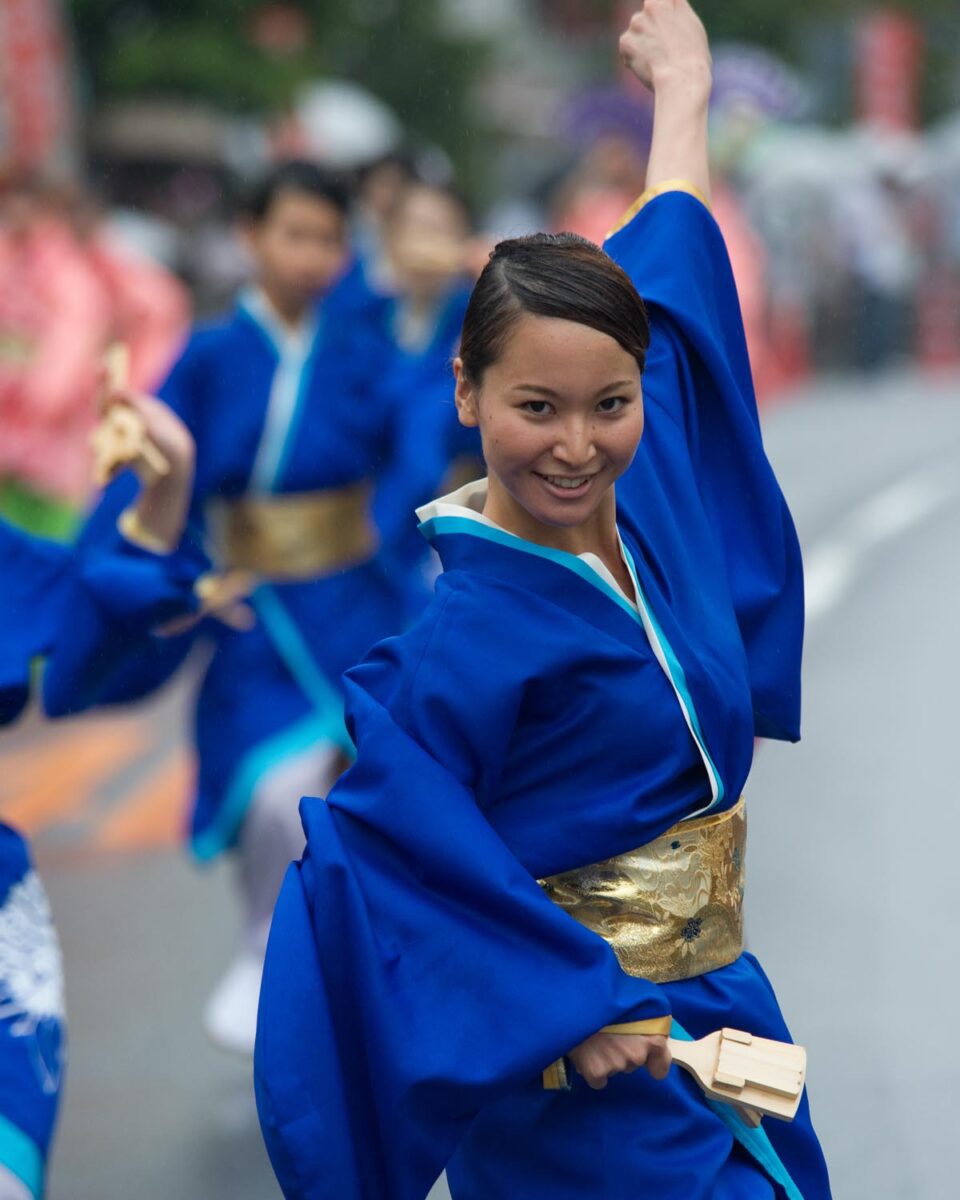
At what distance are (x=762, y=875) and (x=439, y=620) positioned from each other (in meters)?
3.35

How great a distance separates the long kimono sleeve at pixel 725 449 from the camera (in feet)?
8.23

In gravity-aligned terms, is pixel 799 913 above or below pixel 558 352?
below

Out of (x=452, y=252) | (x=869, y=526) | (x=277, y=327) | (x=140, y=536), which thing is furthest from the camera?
(x=869, y=526)

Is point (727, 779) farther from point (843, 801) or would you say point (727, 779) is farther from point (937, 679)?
point (937, 679)

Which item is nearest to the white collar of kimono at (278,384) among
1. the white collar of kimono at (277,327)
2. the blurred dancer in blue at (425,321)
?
the white collar of kimono at (277,327)

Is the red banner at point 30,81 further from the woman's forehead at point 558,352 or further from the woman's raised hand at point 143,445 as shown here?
the woman's forehead at point 558,352

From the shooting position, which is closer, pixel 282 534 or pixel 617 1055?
pixel 617 1055

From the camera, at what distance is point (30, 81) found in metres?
14.9

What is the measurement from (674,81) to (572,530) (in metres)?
0.69

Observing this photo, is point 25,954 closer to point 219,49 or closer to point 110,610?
point 110,610

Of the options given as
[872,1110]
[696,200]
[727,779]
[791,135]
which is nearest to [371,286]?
[872,1110]

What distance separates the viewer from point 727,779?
91.6 inches

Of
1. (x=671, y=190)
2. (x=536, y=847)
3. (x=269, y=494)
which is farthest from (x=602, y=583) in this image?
(x=269, y=494)

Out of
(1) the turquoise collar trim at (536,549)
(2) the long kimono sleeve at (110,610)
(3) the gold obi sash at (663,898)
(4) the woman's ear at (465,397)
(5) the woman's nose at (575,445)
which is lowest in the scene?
(3) the gold obi sash at (663,898)
